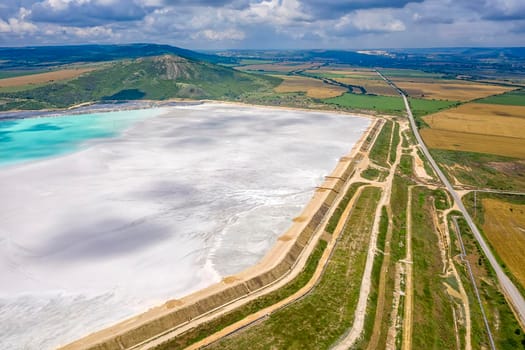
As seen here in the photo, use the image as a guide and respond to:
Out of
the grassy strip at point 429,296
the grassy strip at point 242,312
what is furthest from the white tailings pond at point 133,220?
the grassy strip at point 429,296

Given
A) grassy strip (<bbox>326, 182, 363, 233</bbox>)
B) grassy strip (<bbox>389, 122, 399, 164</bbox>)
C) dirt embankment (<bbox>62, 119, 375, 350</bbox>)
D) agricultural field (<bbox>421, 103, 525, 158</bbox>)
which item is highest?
agricultural field (<bbox>421, 103, 525, 158</bbox>)

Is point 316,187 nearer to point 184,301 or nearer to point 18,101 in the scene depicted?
point 184,301

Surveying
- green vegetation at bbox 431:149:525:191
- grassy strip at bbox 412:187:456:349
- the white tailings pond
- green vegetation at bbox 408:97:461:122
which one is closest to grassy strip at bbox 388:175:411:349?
grassy strip at bbox 412:187:456:349

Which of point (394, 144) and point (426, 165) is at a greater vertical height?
point (394, 144)

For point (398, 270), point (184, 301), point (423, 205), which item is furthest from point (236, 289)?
point (423, 205)

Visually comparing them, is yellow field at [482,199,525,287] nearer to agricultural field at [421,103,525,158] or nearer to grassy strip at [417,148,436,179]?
grassy strip at [417,148,436,179]

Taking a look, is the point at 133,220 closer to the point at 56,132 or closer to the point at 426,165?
the point at 426,165

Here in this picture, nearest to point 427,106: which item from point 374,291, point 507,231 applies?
point 507,231
